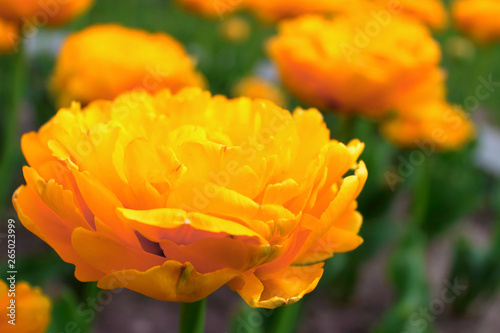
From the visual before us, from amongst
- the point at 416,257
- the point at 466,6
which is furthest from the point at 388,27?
the point at 466,6

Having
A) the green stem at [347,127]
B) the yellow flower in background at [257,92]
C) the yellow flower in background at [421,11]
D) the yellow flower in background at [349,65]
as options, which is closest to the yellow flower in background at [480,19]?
the yellow flower in background at [421,11]

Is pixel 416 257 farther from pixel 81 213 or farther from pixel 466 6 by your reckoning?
pixel 466 6

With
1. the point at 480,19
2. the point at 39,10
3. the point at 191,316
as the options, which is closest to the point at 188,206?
the point at 191,316

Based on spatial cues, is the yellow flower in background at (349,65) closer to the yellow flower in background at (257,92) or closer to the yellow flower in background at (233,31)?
the yellow flower in background at (257,92)

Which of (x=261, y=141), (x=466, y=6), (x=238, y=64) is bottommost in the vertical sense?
(x=238, y=64)

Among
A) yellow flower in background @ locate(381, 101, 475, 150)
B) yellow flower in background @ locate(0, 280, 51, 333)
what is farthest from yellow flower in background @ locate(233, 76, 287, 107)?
yellow flower in background @ locate(0, 280, 51, 333)
